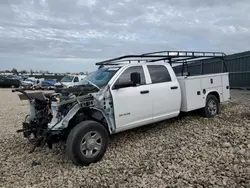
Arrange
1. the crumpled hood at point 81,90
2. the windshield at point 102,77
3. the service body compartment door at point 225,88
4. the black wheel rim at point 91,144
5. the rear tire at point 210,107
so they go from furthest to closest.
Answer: the service body compartment door at point 225,88 → the rear tire at point 210,107 → the windshield at point 102,77 → the crumpled hood at point 81,90 → the black wheel rim at point 91,144

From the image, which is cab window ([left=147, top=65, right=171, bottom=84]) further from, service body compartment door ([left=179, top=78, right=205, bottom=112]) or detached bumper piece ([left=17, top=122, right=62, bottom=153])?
detached bumper piece ([left=17, top=122, right=62, bottom=153])

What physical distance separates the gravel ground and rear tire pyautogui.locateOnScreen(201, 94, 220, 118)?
2.45ft

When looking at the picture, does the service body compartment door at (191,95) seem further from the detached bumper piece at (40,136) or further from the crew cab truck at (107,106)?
the detached bumper piece at (40,136)

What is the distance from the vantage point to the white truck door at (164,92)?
6.06 meters

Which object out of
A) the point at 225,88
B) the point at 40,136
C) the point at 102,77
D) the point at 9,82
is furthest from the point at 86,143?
the point at 9,82

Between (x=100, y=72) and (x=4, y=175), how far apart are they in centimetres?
305

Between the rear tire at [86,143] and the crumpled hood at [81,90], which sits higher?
the crumpled hood at [81,90]

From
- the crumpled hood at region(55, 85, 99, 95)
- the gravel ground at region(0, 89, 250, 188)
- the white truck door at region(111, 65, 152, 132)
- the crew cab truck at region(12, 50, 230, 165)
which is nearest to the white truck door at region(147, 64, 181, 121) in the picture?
the crew cab truck at region(12, 50, 230, 165)

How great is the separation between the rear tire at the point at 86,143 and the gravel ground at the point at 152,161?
0.17 m

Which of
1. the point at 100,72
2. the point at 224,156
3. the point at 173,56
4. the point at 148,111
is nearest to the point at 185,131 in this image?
the point at 148,111

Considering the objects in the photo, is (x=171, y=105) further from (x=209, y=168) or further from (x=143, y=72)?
(x=209, y=168)

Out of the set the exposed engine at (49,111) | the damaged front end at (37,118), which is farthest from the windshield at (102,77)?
the damaged front end at (37,118)

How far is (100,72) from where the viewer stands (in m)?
6.10

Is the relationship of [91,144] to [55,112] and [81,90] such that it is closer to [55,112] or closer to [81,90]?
[55,112]
